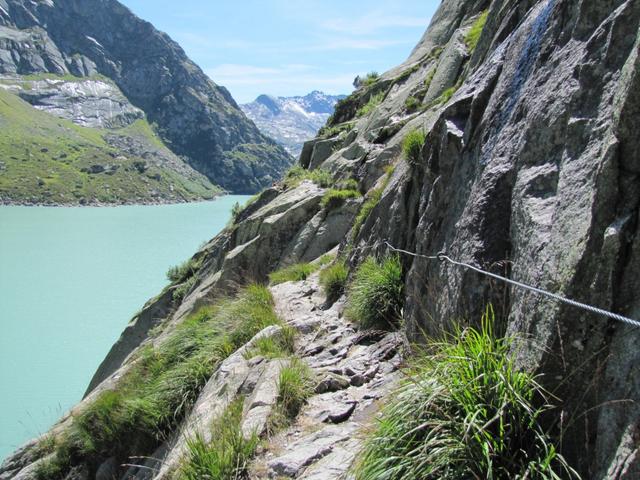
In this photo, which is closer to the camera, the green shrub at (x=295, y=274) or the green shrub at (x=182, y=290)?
the green shrub at (x=295, y=274)

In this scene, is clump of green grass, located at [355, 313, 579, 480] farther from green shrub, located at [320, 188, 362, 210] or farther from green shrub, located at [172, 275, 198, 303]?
green shrub, located at [172, 275, 198, 303]

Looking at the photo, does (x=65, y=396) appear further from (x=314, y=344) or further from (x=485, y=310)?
(x=485, y=310)

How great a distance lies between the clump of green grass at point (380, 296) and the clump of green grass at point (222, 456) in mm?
2913

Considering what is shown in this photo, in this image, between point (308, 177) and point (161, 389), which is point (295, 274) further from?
point (308, 177)

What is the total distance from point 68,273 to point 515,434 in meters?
78.5

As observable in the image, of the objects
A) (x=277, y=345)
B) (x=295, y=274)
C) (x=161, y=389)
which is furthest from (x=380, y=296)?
(x=295, y=274)

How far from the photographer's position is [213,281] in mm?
18344

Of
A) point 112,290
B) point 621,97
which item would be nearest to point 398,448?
point 621,97

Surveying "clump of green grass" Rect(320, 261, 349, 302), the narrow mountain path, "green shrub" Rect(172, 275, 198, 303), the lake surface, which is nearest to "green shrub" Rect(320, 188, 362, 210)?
"clump of green grass" Rect(320, 261, 349, 302)

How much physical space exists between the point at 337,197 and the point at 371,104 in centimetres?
978

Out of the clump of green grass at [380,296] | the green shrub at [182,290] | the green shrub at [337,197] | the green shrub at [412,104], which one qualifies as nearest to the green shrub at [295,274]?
the green shrub at [337,197]

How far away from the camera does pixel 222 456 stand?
17.8 feet

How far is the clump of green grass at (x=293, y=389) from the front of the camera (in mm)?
6445

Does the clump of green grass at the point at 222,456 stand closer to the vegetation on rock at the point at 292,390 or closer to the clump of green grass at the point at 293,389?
the vegetation on rock at the point at 292,390
